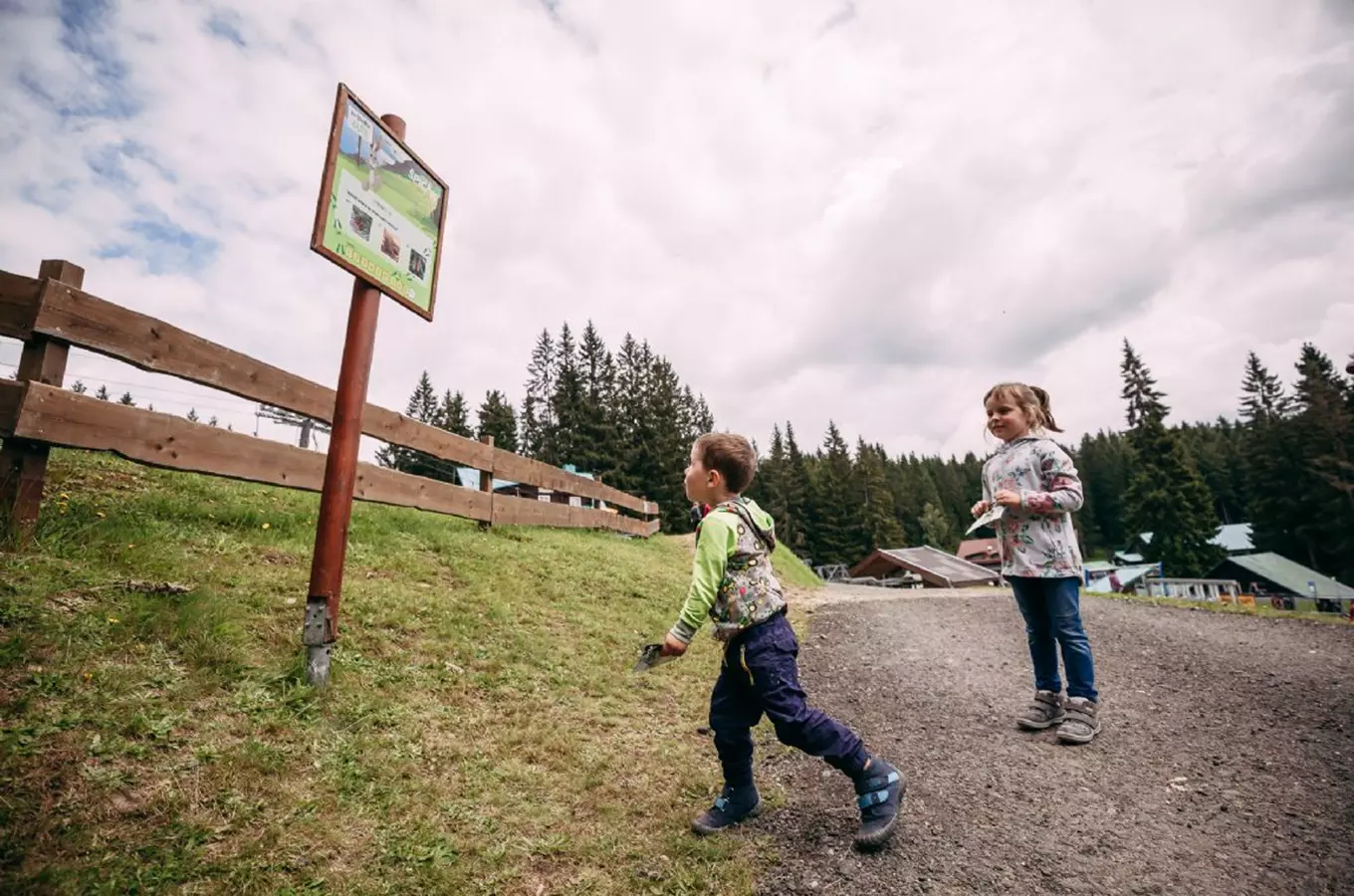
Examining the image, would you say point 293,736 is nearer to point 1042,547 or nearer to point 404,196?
point 404,196

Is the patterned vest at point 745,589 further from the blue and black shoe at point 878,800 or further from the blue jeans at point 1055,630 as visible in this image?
the blue jeans at point 1055,630

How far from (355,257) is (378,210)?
0.47 metres

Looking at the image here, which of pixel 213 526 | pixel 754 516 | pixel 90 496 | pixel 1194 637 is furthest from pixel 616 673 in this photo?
pixel 1194 637

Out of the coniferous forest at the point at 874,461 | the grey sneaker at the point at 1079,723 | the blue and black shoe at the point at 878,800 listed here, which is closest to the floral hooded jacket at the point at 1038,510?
the grey sneaker at the point at 1079,723

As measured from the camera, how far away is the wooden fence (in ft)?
11.5

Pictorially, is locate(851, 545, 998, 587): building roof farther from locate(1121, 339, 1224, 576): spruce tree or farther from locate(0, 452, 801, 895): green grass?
locate(0, 452, 801, 895): green grass

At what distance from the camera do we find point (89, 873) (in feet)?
5.90

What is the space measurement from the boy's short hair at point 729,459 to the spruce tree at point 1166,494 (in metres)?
56.4

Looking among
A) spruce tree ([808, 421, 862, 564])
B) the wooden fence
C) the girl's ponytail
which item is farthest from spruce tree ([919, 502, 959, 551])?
the wooden fence

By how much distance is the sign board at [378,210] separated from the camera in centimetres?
357

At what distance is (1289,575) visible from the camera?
38.7m

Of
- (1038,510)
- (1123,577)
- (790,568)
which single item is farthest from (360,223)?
(1123,577)

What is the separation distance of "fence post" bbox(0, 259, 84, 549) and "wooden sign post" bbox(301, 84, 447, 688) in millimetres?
1610

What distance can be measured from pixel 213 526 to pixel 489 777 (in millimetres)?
3644
